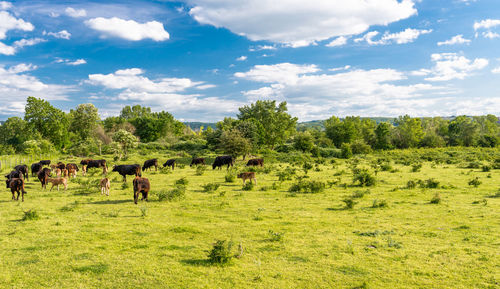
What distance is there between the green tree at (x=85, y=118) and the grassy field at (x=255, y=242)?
69.4 meters

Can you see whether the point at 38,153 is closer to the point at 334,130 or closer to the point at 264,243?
the point at 264,243

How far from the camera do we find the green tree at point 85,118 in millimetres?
78938

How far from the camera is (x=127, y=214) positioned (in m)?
14.0

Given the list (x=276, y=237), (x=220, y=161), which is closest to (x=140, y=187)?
(x=276, y=237)

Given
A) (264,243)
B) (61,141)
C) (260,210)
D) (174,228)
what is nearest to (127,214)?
(174,228)

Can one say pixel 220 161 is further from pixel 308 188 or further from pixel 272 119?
pixel 272 119

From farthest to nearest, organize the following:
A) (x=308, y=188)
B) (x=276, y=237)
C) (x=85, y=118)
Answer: (x=85, y=118)
(x=308, y=188)
(x=276, y=237)

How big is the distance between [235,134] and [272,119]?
1916cm

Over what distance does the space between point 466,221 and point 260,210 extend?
9.41 m

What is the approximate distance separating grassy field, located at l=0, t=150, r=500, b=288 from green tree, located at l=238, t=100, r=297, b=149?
153 ft

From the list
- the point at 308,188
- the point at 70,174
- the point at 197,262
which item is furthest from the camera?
the point at 70,174

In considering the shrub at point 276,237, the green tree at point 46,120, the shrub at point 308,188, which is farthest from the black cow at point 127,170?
the green tree at point 46,120

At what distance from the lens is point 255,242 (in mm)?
10273

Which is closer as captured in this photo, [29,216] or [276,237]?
[276,237]
